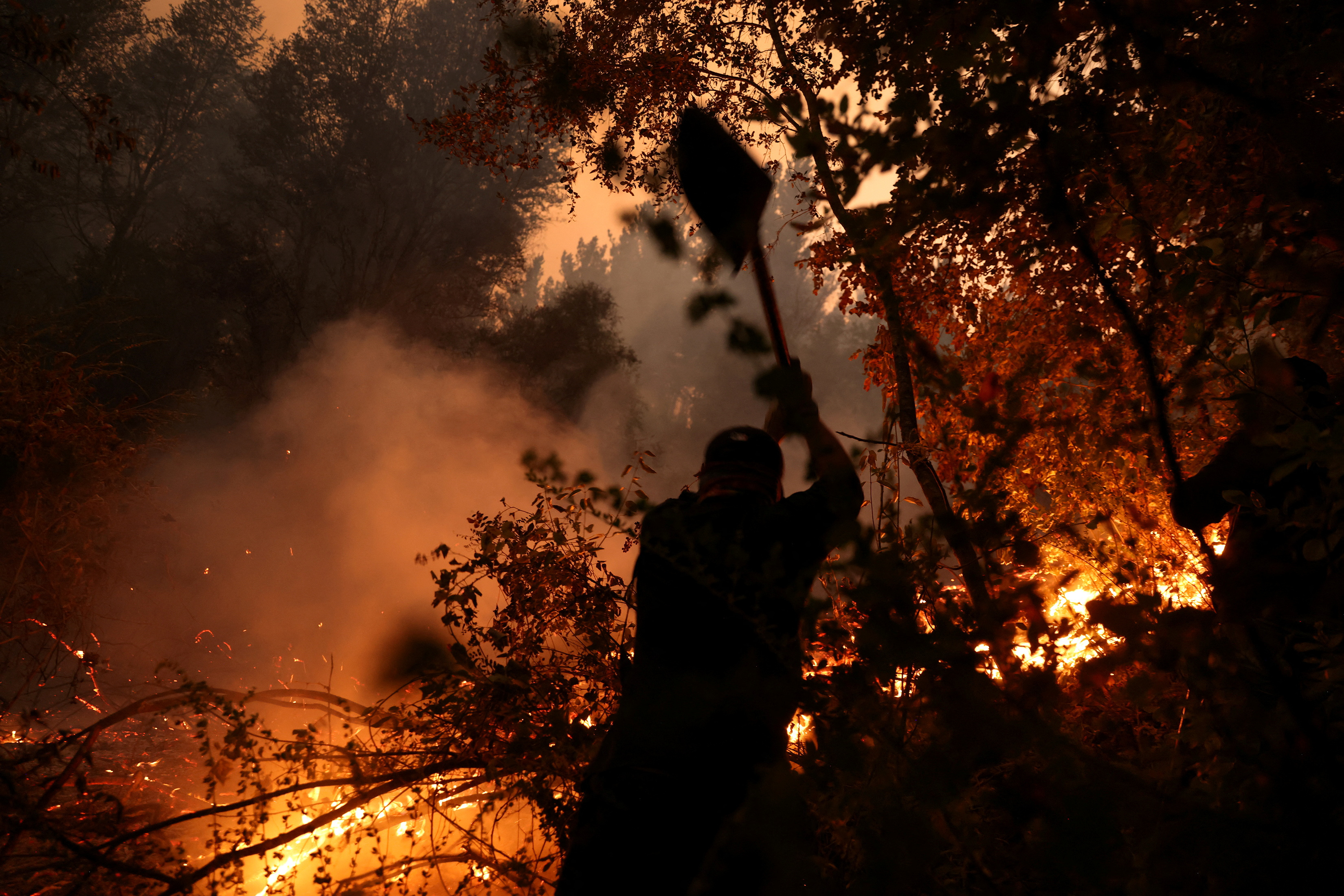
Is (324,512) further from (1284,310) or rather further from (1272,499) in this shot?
(1284,310)

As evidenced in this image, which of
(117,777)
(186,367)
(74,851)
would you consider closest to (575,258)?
(186,367)

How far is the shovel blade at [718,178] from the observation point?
1.59 m

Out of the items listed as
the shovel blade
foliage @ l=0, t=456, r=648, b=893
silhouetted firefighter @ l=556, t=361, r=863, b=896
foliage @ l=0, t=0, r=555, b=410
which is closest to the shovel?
the shovel blade

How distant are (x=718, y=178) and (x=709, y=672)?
1410 mm

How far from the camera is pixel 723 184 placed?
5.34 ft

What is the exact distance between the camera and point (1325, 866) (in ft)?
3.34

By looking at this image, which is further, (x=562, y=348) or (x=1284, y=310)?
(x=562, y=348)

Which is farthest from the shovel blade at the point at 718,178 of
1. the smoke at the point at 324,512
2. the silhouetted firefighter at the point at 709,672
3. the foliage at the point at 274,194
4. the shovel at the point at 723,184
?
the foliage at the point at 274,194

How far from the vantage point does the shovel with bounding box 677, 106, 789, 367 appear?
1586mm

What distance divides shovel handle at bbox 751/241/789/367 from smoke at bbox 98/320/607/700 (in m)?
13.8

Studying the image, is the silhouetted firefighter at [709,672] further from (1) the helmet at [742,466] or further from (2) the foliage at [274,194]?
(2) the foliage at [274,194]

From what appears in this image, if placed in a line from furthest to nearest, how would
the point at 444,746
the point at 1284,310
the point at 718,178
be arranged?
the point at 444,746 → the point at 718,178 → the point at 1284,310

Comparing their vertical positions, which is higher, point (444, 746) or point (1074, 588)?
point (444, 746)

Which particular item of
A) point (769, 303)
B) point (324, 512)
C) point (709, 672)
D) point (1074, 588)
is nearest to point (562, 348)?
point (324, 512)
